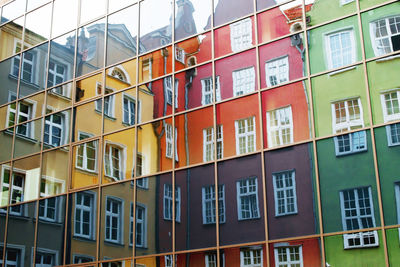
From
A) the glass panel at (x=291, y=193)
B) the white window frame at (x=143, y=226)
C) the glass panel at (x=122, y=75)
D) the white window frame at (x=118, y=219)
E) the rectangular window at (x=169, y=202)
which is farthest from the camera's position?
the glass panel at (x=122, y=75)

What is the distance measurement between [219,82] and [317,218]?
5.29 meters

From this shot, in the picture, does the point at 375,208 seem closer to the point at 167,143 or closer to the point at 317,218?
the point at 317,218

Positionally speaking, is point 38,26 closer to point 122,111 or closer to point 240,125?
point 122,111

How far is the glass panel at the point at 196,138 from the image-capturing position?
17641 mm

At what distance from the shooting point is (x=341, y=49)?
16.2 m

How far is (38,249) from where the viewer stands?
20594 mm

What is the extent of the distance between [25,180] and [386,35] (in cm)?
1354

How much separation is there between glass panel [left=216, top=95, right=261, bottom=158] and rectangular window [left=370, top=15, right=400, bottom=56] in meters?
3.57

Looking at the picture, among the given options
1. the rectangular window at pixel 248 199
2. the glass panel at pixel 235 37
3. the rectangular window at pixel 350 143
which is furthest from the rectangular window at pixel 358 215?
the glass panel at pixel 235 37

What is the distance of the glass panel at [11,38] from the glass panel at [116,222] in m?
8.46

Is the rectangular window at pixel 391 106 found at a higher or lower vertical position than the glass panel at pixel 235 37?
lower

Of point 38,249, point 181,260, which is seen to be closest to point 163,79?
point 181,260

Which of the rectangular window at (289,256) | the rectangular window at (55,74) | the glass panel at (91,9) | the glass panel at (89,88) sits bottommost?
the rectangular window at (289,256)

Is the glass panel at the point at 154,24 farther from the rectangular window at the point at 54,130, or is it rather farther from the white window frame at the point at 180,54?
the rectangular window at the point at 54,130
